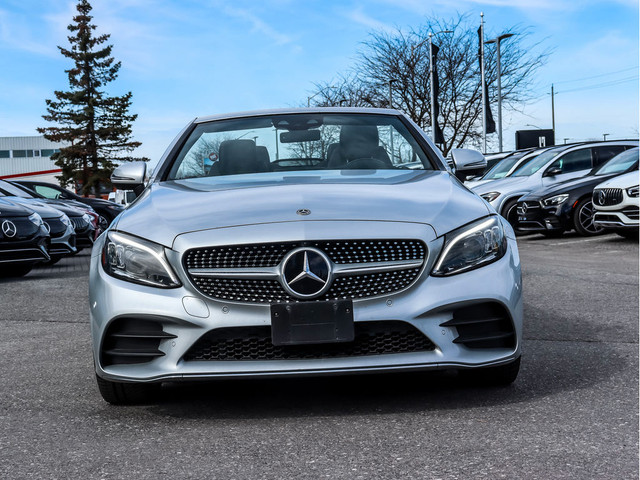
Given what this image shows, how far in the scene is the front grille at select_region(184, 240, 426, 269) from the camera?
3.83 m

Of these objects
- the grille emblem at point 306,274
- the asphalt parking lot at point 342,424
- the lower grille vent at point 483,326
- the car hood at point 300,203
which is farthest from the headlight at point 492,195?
the grille emblem at point 306,274

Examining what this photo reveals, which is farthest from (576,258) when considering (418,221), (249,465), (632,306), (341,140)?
(249,465)

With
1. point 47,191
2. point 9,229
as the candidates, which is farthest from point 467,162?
point 47,191

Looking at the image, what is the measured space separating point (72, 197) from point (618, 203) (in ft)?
37.9

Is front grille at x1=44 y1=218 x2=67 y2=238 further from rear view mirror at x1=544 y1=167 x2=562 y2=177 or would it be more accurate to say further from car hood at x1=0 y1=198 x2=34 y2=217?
rear view mirror at x1=544 y1=167 x2=562 y2=177

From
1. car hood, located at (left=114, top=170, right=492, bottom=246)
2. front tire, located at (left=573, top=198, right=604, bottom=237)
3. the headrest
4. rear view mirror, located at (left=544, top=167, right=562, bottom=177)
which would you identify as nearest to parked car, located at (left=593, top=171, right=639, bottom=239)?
front tire, located at (left=573, top=198, right=604, bottom=237)

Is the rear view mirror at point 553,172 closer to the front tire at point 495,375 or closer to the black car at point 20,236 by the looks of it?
the black car at point 20,236

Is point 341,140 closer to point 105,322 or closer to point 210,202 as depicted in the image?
point 210,202

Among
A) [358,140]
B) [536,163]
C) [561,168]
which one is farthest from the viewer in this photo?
[536,163]

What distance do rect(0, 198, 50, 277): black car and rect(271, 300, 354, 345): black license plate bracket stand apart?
748cm

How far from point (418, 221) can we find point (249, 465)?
50.9 inches

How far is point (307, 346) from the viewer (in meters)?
3.85

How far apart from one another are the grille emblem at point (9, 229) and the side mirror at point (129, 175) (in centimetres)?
528

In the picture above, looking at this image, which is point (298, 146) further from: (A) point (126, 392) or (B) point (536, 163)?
(B) point (536, 163)
